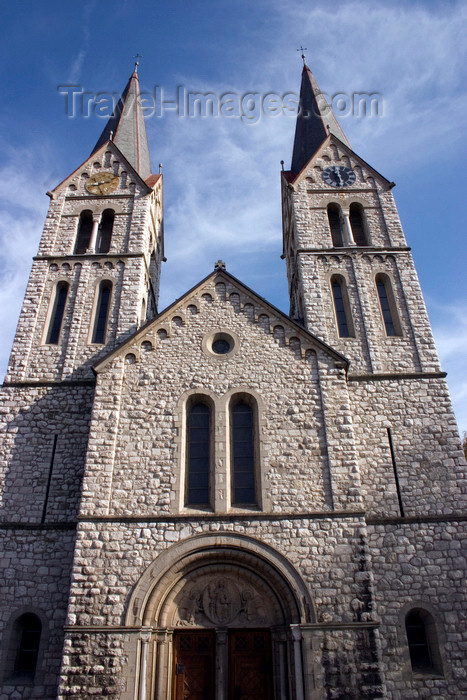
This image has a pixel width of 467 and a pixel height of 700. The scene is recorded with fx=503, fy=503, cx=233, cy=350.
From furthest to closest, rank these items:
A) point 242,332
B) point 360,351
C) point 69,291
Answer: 1. point 69,291
2. point 360,351
3. point 242,332

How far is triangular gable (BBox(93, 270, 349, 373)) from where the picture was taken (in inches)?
529

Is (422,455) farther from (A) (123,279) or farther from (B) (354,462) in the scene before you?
(A) (123,279)

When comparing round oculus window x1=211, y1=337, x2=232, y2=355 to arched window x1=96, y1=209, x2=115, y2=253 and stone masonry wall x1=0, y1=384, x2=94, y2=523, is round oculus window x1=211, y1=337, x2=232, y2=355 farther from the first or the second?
arched window x1=96, y1=209, x2=115, y2=253

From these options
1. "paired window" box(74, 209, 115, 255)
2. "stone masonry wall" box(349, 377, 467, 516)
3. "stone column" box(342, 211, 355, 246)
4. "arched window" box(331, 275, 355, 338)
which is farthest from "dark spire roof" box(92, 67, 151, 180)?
"stone masonry wall" box(349, 377, 467, 516)

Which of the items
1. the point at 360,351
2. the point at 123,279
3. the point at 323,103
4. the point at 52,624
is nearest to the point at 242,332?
the point at 360,351

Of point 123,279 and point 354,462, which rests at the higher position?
point 123,279

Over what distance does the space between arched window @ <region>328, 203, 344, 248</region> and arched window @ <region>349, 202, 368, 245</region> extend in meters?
0.48

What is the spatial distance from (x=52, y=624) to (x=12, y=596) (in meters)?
1.16

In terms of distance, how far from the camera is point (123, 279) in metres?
16.7

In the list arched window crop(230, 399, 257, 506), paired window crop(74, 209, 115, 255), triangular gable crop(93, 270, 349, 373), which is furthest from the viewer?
paired window crop(74, 209, 115, 255)

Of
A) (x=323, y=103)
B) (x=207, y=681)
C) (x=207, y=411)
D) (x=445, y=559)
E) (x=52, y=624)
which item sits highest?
(x=323, y=103)

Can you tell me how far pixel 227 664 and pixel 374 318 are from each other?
33.6ft

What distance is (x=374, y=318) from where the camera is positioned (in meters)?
15.7

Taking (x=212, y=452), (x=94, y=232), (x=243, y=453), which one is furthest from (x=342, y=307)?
(x=94, y=232)
